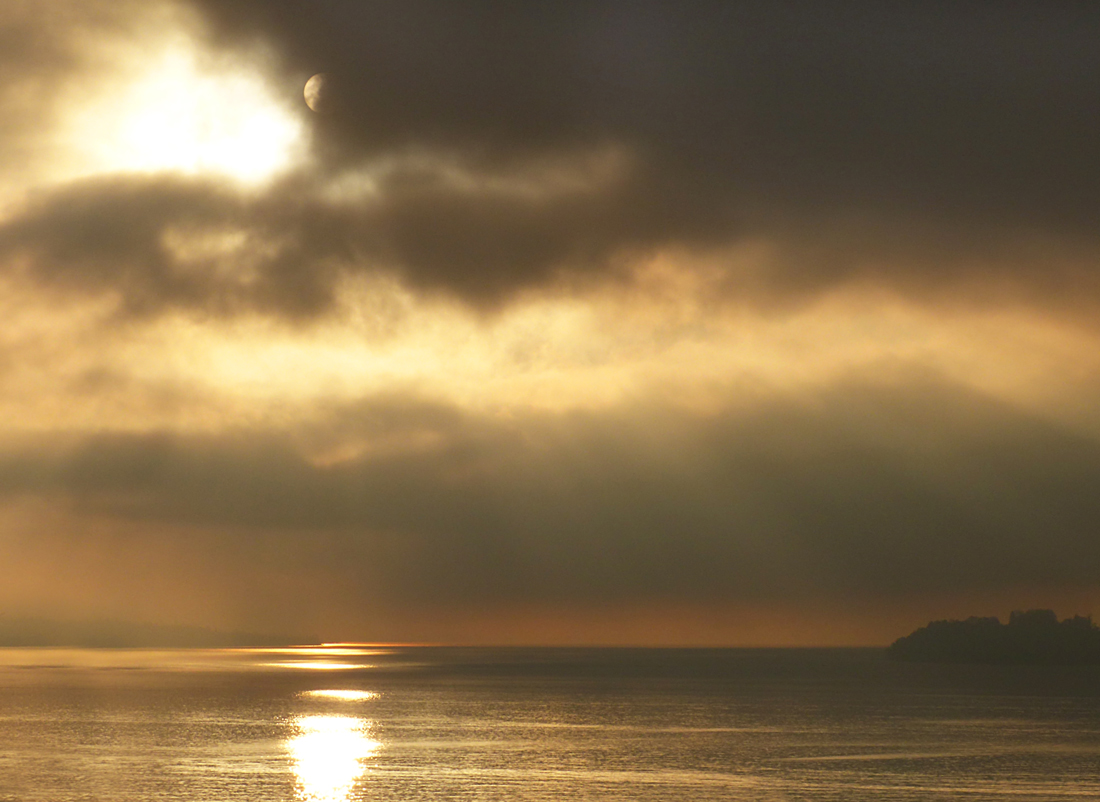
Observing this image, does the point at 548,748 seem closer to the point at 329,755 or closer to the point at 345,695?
the point at 329,755

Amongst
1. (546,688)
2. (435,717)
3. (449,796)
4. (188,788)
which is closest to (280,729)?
(435,717)

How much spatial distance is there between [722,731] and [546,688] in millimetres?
95190

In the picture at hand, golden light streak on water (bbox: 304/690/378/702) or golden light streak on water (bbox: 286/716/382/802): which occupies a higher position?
golden light streak on water (bbox: 286/716/382/802)

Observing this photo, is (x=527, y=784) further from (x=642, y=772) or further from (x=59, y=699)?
(x=59, y=699)

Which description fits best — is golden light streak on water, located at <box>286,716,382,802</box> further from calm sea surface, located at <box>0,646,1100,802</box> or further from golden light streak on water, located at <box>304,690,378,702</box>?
golden light streak on water, located at <box>304,690,378,702</box>

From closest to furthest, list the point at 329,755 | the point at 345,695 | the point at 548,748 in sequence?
the point at 329,755, the point at 548,748, the point at 345,695

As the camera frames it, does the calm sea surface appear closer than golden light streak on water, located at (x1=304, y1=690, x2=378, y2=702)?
Yes

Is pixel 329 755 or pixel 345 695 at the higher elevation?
pixel 329 755

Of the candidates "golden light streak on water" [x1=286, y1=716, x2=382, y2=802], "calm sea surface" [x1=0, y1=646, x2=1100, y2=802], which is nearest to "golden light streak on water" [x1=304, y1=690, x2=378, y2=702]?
"calm sea surface" [x1=0, y1=646, x2=1100, y2=802]

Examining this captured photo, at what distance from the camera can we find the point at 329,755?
85375 mm

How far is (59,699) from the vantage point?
501 feet

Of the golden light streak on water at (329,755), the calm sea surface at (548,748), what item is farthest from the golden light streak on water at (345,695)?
the golden light streak on water at (329,755)

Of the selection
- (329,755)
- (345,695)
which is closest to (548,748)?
(329,755)

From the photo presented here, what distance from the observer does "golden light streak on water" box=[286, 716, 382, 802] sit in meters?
67.5
